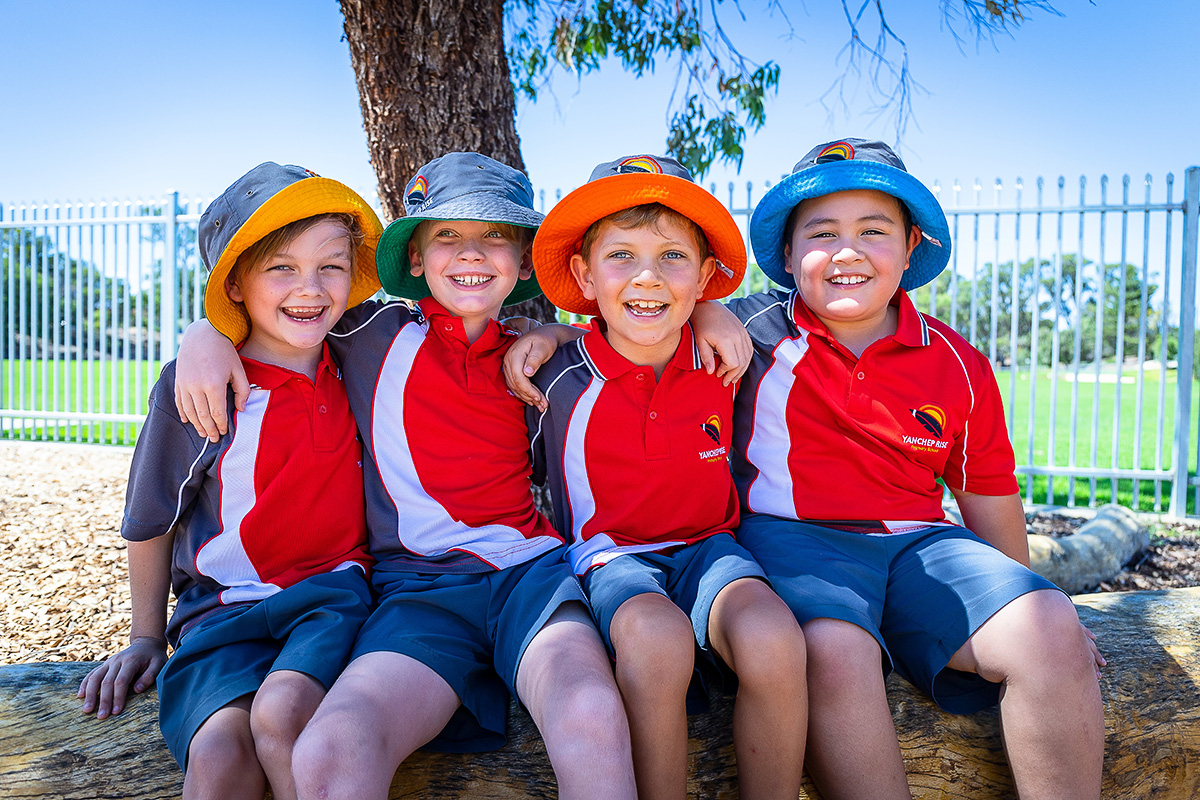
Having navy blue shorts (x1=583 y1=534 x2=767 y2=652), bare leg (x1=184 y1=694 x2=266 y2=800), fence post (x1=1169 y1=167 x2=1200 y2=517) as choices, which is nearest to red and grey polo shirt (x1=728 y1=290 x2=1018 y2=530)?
navy blue shorts (x1=583 y1=534 x2=767 y2=652)

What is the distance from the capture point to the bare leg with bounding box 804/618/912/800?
180 cm

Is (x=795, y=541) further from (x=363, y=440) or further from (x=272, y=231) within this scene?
(x=272, y=231)

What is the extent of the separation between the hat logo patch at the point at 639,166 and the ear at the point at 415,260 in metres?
0.69

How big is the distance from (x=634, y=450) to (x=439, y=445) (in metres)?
0.57

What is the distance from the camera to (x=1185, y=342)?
699cm

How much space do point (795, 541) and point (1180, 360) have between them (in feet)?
20.9

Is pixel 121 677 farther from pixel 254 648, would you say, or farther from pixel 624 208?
pixel 624 208

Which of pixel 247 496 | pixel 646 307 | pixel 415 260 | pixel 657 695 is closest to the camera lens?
pixel 657 695

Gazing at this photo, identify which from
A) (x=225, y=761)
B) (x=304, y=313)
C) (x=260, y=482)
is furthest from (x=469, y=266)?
(x=225, y=761)

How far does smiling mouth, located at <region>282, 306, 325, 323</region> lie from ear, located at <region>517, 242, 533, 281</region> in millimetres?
621

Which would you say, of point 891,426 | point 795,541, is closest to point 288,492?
point 795,541

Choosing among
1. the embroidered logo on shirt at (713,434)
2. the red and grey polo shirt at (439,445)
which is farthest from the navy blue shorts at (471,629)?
the embroidered logo on shirt at (713,434)

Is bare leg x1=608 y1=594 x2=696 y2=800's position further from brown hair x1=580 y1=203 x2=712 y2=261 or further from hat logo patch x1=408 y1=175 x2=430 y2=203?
hat logo patch x1=408 y1=175 x2=430 y2=203

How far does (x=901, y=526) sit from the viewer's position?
2.39m
